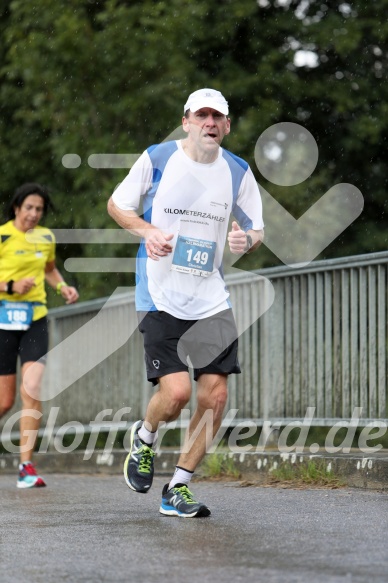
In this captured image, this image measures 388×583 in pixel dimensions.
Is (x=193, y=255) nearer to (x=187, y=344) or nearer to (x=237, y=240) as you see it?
(x=237, y=240)

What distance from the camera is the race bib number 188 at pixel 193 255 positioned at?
7.05m

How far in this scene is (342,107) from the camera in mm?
16641

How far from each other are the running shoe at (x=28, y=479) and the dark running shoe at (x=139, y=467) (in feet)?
8.98

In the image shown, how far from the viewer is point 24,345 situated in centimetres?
1027

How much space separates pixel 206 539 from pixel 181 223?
73.6 inches

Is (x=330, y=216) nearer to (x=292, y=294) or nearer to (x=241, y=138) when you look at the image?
(x=241, y=138)

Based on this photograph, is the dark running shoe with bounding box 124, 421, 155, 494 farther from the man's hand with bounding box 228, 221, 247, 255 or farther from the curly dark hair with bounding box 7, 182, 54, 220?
the curly dark hair with bounding box 7, 182, 54, 220

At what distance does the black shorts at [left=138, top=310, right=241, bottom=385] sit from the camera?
7105 mm

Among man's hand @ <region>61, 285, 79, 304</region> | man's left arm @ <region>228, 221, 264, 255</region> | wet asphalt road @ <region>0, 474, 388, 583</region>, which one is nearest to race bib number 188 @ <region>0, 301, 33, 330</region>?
man's hand @ <region>61, 285, 79, 304</region>

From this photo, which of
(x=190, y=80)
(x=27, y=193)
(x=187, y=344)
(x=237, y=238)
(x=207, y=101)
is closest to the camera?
(x=237, y=238)

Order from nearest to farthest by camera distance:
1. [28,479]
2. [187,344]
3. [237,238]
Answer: [237,238]
[187,344]
[28,479]

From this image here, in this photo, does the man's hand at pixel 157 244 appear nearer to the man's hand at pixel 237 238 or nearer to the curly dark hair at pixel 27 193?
the man's hand at pixel 237 238

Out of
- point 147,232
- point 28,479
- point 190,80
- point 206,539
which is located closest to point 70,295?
point 28,479

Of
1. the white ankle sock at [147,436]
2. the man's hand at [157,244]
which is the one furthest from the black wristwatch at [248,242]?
the white ankle sock at [147,436]
